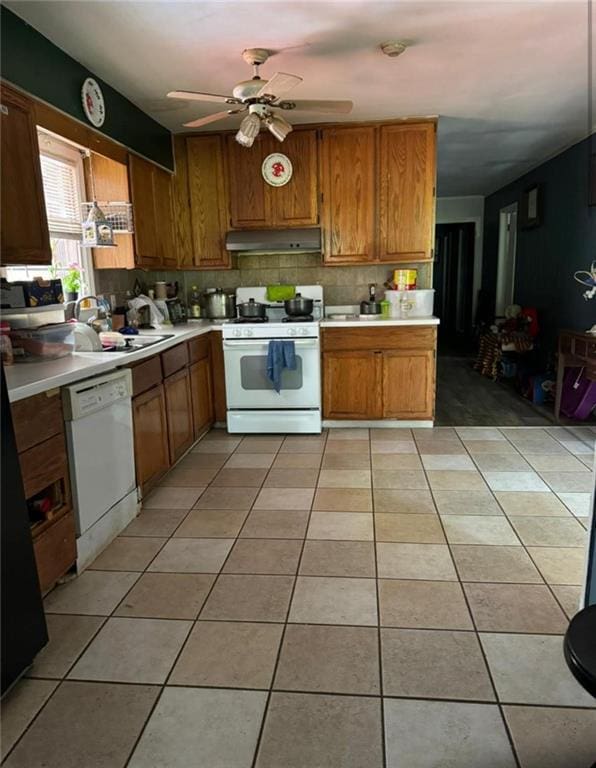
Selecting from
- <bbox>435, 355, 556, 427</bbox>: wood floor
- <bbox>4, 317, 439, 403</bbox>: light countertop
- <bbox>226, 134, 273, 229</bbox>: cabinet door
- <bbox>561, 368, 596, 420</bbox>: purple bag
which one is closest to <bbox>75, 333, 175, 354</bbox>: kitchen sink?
<bbox>4, 317, 439, 403</bbox>: light countertop

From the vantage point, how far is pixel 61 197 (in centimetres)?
321

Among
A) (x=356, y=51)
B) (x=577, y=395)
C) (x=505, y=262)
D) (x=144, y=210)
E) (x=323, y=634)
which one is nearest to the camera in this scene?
(x=323, y=634)

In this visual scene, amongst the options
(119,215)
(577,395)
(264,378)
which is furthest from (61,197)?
(577,395)

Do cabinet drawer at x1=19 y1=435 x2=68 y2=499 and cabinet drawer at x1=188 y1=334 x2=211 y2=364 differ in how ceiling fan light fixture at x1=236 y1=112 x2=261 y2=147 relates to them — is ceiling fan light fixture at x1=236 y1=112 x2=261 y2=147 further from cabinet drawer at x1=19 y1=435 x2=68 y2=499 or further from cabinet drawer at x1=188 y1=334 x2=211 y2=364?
cabinet drawer at x1=19 y1=435 x2=68 y2=499

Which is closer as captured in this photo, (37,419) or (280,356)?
(37,419)

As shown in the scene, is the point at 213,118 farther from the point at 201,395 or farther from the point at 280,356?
the point at 201,395

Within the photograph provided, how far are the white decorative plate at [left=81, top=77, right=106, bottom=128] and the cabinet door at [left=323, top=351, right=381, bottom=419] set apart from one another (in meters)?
2.22

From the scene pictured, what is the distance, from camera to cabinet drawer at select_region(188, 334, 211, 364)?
3.81 m

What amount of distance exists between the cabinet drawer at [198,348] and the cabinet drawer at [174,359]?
12 centimetres

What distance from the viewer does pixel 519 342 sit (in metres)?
5.83

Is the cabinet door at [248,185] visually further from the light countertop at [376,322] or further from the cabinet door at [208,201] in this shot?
the light countertop at [376,322]

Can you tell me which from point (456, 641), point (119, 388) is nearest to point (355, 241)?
point (119, 388)

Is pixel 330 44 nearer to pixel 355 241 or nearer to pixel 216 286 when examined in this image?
pixel 355 241

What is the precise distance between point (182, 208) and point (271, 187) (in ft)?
2.60
